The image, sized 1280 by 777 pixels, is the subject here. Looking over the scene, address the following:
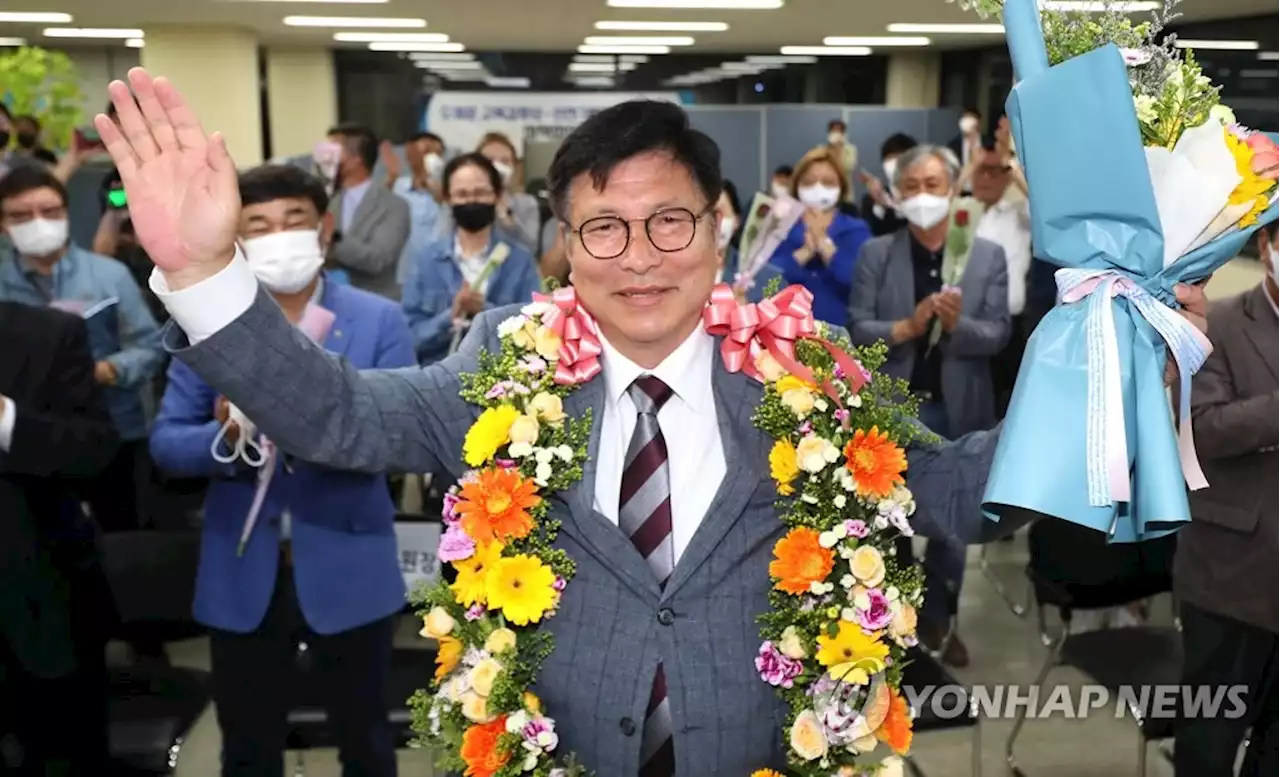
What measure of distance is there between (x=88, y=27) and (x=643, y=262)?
12603mm

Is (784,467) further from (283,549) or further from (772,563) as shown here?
(283,549)

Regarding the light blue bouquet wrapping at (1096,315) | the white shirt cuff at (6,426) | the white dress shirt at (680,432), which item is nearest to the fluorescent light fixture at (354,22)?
the white shirt cuff at (6,426)

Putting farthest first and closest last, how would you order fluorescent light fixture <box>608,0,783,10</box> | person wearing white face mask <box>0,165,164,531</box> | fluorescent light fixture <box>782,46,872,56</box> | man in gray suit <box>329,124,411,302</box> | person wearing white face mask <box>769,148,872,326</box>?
fluorescent light fixture <box>782,46,872,56</box>, fluorescent light fixture <box>608,0,783,10</box>, man in gray suit <box>329,124,411,302</box>, person wearing white face mask <box>769,148,872,326</box>, person wearing white face mask <box>0,165,164,531</box>

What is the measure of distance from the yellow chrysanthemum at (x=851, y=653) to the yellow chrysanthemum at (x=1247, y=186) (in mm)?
785

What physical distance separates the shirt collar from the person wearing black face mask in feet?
9.45

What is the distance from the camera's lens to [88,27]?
12.2 m

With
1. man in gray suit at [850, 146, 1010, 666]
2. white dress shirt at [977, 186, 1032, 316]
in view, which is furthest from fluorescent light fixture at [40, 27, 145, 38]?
man in gray suit at [850, 146, 1010, 666]

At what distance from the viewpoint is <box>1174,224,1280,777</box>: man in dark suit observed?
2.74 meters

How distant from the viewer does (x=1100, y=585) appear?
3.55 meters

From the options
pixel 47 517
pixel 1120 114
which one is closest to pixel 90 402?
pixel 47 517

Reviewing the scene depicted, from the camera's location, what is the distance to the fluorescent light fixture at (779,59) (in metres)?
14.9

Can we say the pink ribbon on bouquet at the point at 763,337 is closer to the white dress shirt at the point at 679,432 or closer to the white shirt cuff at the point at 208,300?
the white dress shirt at the point at 679,432

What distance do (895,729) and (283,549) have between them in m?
1.62

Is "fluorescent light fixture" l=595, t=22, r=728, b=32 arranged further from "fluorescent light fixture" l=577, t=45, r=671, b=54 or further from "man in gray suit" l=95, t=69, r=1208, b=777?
"man in gray suit" l=95, t=69, r=1208, b=777
